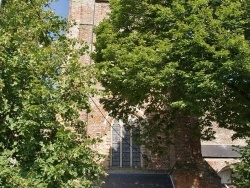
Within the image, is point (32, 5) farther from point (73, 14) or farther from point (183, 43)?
point (73, 14)

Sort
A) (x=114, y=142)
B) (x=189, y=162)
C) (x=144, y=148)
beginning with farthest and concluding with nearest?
(x=114, y=142) → (x=144, y=148) → (x=189, y=162)

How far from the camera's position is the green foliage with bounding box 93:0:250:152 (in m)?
9.25

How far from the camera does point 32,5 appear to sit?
8.23 meters

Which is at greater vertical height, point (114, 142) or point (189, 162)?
point (114, 142)

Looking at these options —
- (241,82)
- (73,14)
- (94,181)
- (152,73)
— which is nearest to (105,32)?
(152,73)

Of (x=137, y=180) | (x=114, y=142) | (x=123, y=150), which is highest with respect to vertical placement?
(x=114, y=142)

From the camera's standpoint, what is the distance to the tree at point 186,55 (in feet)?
30.3

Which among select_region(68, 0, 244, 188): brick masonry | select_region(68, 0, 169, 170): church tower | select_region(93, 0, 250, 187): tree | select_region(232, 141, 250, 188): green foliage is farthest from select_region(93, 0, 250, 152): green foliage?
select_region(68, 0, 169, 170): church tower

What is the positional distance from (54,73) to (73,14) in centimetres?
1362

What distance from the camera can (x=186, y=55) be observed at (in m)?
9.72

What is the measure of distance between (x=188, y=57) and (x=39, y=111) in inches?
197

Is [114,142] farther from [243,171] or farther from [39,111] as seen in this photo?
[39,111]

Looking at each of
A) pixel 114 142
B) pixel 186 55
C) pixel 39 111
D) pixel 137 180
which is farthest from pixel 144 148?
pixel 39 111

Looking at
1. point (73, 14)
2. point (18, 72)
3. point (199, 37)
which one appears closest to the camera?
point (18, 72)
